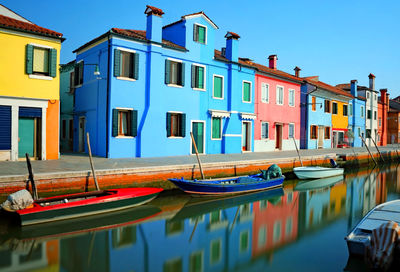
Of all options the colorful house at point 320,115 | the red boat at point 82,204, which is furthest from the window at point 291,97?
the red boat at point 82,204

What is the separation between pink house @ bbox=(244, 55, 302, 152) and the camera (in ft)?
74.6

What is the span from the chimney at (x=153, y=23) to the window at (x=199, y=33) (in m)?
2.60

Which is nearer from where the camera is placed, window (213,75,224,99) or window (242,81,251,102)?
window (213,75,224,99)

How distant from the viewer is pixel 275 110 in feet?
79.6

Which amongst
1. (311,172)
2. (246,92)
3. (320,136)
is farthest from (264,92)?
(320,136)

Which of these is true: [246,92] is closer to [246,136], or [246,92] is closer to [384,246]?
[246,136]

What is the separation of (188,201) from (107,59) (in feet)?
27.0

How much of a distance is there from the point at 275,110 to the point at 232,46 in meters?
6.66

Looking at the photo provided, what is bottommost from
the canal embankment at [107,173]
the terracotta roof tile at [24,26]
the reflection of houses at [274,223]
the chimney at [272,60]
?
the reflection of houses at [274,223]

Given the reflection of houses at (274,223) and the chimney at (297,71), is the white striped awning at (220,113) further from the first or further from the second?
the chimney at (297,71)

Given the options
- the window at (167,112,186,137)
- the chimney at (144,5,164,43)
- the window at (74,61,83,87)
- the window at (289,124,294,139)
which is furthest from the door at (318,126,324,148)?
the window at (74,61,83,87)

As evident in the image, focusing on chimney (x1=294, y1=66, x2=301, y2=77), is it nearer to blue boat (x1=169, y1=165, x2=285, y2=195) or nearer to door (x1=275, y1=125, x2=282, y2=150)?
door (x1=275, y1=125, x2=282, y2=150)

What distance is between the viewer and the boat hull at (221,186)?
11.5 metres

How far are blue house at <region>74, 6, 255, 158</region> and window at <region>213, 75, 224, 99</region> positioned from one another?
62 mm
